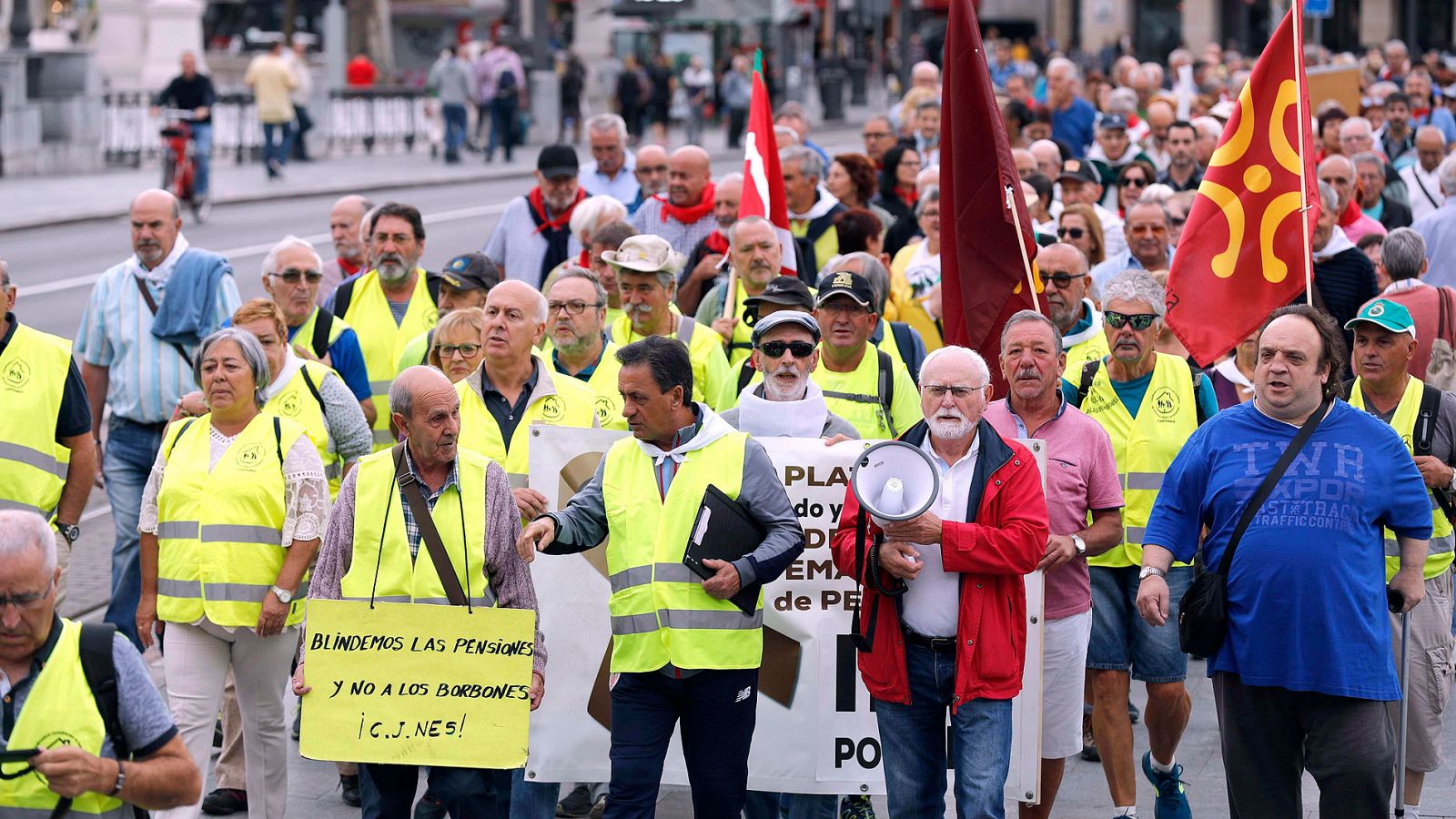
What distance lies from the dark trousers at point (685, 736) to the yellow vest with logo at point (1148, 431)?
178cm

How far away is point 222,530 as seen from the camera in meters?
6.74

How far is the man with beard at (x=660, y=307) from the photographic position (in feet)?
26.4

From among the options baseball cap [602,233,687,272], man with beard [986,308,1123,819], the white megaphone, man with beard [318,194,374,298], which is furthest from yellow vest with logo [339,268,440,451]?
the white megaphone

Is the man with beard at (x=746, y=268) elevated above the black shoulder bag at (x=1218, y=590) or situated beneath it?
elevated above

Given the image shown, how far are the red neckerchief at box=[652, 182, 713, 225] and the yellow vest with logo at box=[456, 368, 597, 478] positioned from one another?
4.39 metres

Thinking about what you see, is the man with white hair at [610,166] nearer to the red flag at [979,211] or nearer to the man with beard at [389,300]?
the man with beard at [389,300]

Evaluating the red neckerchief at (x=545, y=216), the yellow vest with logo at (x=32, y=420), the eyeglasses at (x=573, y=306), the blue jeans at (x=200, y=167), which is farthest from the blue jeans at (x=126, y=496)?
the blue jeans at (x=200, y=167)

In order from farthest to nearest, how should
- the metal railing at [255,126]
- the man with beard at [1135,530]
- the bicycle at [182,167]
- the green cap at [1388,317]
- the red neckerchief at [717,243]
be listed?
the metal railing at [255,126]
the bicycle at [182,167]
the red neckerchief at [717,243]
the man with beard at [1135,530]
the green cap at [1388,317]

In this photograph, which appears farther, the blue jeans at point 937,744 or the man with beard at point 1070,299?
the man with beard at point 1070,299

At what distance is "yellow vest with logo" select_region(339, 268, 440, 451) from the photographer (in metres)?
9.24

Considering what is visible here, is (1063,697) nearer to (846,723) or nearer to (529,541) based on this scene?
(846,723)

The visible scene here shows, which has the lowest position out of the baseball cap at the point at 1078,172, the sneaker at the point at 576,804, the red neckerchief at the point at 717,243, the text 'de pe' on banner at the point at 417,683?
the sneaker at the point at 576,804

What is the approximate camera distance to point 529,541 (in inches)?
235

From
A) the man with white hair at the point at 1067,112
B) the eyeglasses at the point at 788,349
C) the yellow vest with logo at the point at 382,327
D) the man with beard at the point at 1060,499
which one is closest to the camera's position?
the man with beard at the point at 1060,499
